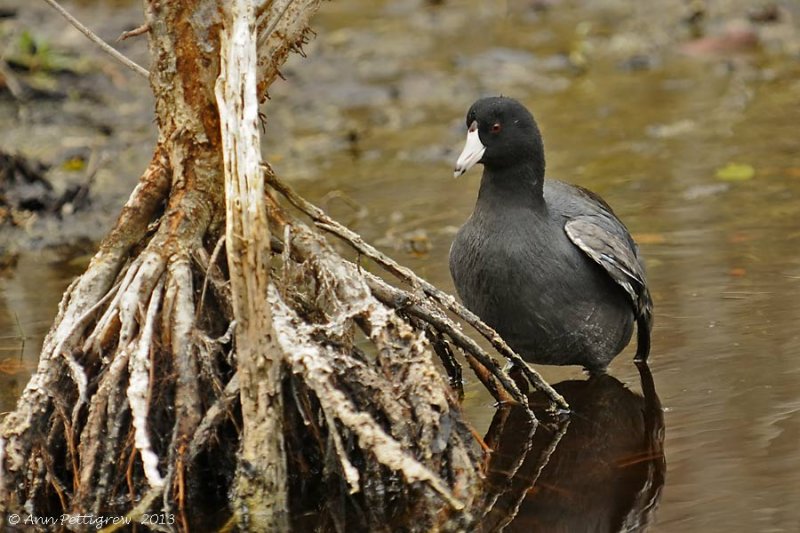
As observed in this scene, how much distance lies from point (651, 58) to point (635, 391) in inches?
241

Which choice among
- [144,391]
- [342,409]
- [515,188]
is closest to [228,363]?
[144,391]

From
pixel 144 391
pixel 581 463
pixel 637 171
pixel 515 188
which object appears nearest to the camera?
pixel 144 391

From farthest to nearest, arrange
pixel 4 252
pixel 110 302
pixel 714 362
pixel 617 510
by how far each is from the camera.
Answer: pixel 4 252 < pixel 714 362 < pixel 110 302 < pixel 617 510

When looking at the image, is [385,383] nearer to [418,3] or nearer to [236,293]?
[236,293]

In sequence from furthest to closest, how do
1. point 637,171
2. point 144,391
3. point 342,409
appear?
point 637,171
point 144,391
point 342,409

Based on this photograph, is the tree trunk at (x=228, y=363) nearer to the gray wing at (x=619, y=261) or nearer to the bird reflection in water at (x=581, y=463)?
the bird reflection in water at (x=581, y=463)

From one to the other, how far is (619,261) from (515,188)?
1.79 feet

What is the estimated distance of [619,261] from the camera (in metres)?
5.59

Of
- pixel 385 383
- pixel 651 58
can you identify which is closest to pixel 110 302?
pixel 385 383

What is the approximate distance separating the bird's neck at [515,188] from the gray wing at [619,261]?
211mm

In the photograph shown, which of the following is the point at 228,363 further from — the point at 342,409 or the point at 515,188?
the point at 515,188

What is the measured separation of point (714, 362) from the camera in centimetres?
543

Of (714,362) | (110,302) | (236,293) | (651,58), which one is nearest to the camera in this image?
(236,293)

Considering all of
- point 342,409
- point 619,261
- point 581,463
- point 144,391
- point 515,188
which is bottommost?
point 581,463
